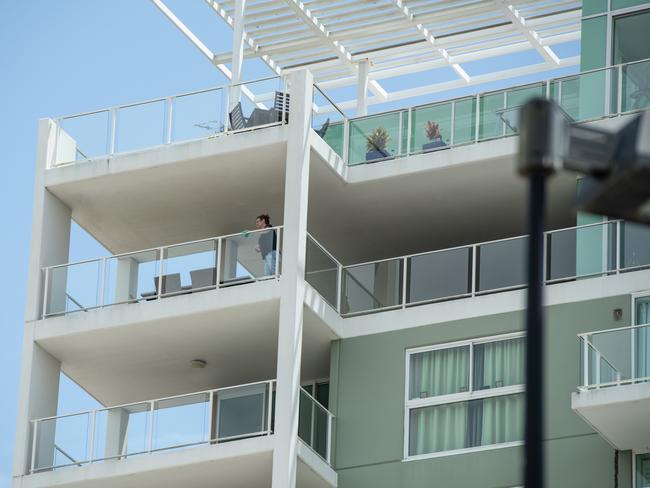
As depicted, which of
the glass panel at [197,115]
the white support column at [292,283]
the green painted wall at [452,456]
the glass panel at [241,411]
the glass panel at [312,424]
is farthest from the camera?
the glass panel at [197,115]

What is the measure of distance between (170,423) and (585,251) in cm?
692

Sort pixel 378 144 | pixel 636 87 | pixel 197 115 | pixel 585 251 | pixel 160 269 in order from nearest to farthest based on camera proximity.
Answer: pixel 585 251, pixel 636 87, pixel 160 269, pixel 378 144, pixel 197 115

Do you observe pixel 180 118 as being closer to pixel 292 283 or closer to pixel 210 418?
pixel 292 283

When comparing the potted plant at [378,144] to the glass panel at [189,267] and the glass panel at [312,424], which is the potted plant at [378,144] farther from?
the glass panel at [312,424]

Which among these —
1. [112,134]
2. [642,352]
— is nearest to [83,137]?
[112,134]

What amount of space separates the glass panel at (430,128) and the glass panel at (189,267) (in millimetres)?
3762

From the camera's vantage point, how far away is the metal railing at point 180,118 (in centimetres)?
2786

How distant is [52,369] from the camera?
28656 millimetres

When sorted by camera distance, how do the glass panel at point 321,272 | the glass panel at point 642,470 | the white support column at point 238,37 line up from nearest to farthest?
1. the glass panel at point 642,470
2. the glass panel at point 321,272
3. the white support column at point 238,37

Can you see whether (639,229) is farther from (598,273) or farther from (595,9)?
(595,9)

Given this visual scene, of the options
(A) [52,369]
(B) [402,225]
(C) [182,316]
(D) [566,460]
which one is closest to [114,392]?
(A) [52,369]

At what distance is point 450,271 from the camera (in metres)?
27.3

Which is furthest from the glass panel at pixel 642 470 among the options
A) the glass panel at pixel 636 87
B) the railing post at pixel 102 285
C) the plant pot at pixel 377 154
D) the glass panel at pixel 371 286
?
the railing post at pixel 102 285

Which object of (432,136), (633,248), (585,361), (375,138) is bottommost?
(585,361)
